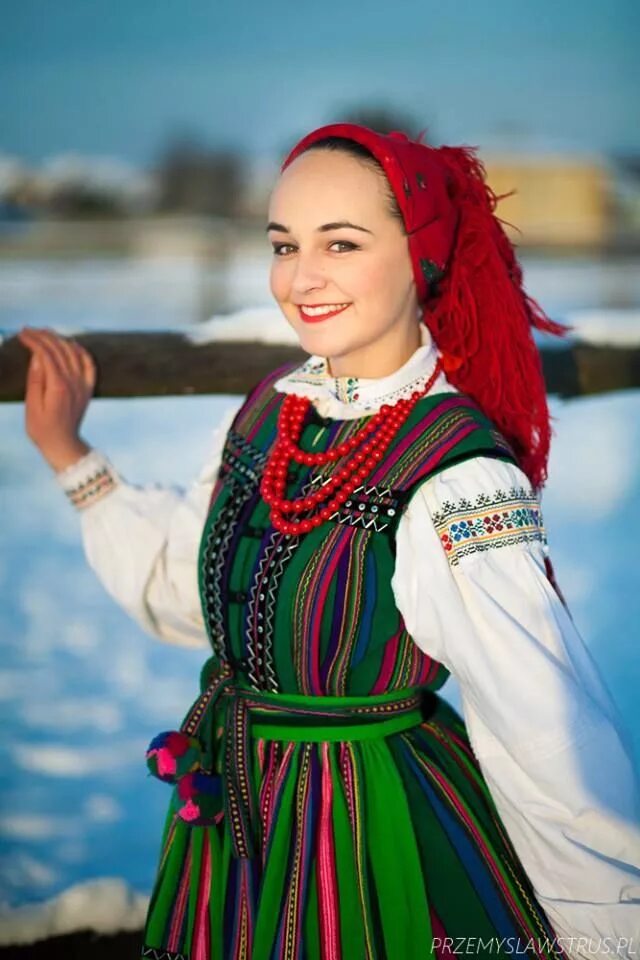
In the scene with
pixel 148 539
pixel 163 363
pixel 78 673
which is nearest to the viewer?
pixel 148 539

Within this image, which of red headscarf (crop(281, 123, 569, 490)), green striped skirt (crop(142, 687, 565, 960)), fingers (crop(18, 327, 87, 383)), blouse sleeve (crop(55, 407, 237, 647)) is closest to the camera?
green striped skirt (crop(142, 687, 565, 960))

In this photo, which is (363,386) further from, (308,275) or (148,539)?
(148,539)

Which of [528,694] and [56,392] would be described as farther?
[56,392]

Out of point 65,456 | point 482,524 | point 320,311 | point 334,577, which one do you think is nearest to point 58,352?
point 65,456

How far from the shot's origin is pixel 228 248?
6.74 ft

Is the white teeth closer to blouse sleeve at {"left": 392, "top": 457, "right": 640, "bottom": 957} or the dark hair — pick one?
the dark hair

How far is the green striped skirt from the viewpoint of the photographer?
127 centimetres

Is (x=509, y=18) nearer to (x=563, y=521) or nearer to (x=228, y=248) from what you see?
(x=228, y=248)

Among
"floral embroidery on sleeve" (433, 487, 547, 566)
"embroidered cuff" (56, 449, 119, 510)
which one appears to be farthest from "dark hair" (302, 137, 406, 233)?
"embroidered cuff" (56, 449, 119, 510)

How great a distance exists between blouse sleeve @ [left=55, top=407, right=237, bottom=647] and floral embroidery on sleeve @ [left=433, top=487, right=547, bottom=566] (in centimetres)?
44

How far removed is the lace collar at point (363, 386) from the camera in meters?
1.39

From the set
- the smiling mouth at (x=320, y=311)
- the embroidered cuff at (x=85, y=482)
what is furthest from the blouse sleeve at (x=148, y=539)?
the smiling mouth at (x=320, y=311)

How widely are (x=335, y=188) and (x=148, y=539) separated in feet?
1.98

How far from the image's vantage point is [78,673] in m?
2.00
